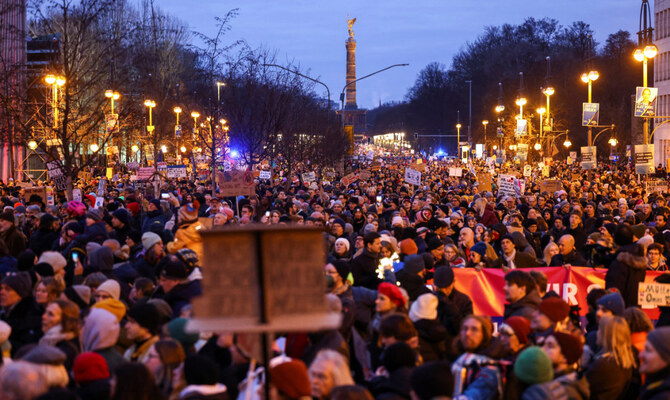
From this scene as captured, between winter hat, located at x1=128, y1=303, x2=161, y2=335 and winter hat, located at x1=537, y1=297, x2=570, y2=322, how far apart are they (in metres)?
2.91

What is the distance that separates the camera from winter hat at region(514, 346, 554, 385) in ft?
17.7

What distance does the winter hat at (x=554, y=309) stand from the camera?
668 cm

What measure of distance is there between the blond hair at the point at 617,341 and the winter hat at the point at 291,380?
2361mm

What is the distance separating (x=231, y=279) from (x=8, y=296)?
4.19 m

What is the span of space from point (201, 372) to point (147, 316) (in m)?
1.36

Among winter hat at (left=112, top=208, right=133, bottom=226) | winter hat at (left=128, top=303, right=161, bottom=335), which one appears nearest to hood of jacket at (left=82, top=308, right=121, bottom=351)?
winter hat at (left=128, top=303, right=161, bottom=335)

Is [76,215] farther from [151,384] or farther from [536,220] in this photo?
[151,384]

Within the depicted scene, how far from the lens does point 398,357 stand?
5641 mm

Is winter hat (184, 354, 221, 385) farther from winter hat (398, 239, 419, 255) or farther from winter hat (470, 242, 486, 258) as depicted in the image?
winter hat (470, 242, 486, 258)

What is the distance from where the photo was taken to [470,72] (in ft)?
421

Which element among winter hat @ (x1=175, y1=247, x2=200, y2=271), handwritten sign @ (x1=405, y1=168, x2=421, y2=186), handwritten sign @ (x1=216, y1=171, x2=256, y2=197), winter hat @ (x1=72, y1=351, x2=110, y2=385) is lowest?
winter hat @ (x1=72, y1=351, x2=110, y2=385)

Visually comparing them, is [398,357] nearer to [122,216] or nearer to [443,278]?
[443,278]

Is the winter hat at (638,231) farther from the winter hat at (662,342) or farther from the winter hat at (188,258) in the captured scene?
the winter hat at (662,342)

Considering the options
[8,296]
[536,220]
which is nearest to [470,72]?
[536,220]
